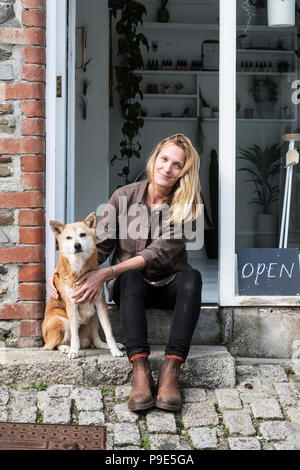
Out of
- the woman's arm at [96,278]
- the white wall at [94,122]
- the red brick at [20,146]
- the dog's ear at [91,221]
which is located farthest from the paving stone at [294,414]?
the white wall at [94,122]

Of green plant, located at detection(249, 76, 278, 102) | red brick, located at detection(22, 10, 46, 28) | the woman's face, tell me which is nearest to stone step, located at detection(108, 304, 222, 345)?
the woman's face

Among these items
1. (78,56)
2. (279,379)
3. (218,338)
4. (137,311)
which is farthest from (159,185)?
(78,56)

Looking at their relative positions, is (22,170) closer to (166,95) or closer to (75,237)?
(75,237)

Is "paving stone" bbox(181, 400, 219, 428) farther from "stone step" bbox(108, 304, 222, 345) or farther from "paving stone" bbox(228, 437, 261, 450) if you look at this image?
"stone step" bbox(108, 304, 222, 345)

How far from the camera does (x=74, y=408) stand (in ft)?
9.40

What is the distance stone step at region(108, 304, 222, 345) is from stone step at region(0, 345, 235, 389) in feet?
0.85

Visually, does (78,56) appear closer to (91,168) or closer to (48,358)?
(91,168)

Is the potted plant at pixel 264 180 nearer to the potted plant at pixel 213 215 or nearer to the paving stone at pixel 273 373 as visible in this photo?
the paving stone at pixel 273 373

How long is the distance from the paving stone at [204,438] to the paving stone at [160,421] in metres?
0.09

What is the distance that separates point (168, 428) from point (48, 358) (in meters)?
0.73

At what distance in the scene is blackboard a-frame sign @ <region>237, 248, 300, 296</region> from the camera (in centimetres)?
349

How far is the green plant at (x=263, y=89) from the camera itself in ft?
11.7

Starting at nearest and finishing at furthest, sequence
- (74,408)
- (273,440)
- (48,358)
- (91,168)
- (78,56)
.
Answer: (273,440) → (74,408) → (48,358) → (78,56) → (91,168)

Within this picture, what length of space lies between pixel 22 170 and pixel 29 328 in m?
0.80
